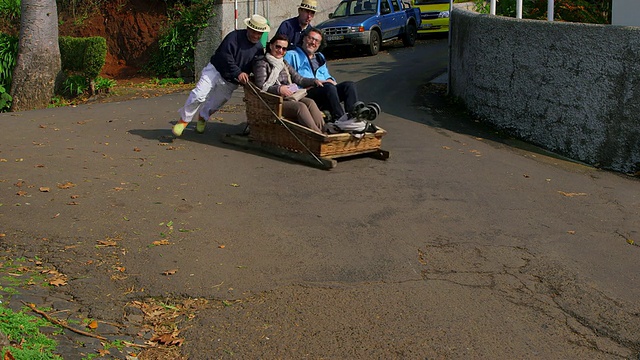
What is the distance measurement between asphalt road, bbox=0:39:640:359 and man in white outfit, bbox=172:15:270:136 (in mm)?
621

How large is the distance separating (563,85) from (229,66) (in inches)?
181

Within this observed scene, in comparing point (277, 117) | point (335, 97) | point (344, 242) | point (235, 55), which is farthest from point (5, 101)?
point (344, 242)

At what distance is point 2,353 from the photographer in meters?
4.11

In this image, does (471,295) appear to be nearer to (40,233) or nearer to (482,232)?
(482,232)

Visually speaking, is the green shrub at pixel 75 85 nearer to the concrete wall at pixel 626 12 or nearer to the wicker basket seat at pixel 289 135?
the wicker basket seat at pixel 289 135

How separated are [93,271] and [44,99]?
11.6 metres

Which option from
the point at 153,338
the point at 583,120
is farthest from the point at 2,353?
the point at 583,120

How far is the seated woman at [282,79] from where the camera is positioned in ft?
33.6

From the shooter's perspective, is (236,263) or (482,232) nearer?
(236,263)

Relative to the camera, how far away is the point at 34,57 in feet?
55.6

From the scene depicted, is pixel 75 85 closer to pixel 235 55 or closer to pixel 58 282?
pixel 235 55

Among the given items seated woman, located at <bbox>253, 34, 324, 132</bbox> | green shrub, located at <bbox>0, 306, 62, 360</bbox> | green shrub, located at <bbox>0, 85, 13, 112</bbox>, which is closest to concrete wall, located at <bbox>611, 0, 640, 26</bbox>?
seated woman, located at <bbox>253, 34, 324, 132</bbox>

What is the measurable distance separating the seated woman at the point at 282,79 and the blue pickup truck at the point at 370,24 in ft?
40.7

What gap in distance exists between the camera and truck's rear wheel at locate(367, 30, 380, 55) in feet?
76.5
